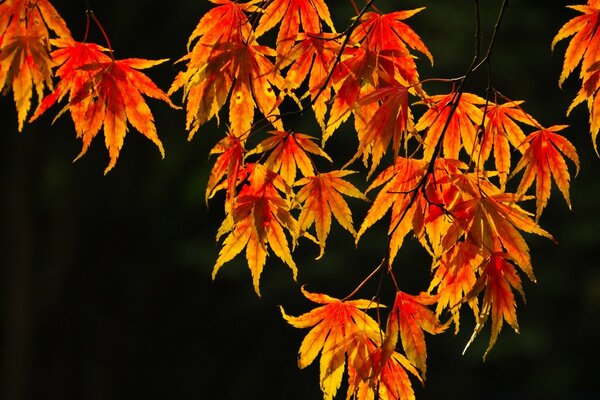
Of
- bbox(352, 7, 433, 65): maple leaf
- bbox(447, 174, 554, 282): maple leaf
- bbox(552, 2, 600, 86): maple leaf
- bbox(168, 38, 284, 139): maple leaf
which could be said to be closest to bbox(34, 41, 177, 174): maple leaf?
bbox(168, 38, 284, 139): maple leaf

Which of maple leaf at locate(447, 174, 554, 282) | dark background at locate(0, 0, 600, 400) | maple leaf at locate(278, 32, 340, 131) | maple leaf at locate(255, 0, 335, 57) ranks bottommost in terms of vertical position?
dark background at locate(0, 0, 600, 400)

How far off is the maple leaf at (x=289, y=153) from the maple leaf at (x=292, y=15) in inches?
5.4

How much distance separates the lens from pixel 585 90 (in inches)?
46.0

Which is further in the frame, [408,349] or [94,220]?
[94,220]

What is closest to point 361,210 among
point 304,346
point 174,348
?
point 174,348

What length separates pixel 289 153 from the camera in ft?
4.05

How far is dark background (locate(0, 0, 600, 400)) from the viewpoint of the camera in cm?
458

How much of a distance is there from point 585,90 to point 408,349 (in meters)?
0.42

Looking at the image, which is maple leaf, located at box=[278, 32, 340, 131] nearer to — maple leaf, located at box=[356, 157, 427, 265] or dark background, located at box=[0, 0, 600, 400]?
maple leaf, located at box=[356, 157, 427, 265]

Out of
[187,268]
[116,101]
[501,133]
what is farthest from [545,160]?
[187,268]

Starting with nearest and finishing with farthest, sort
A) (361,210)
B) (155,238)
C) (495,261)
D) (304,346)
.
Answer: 1. (495,261)
2. (304,346)
3. (361,210)
4. (155,238)

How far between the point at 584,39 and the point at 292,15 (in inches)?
15.8

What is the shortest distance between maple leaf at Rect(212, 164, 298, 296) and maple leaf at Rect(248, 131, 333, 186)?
0.07 ft

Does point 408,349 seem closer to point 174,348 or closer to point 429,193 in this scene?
point 429,193
